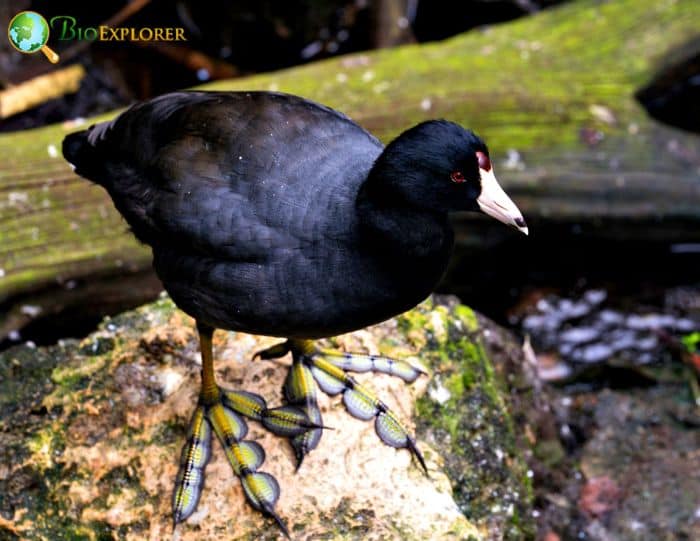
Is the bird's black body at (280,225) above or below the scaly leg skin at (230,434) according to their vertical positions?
above

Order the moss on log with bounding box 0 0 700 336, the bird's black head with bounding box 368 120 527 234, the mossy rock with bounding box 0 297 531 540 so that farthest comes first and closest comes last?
1. the moss on log with bounding box 0 0 700 336
2. the mossy rock with bounding box 0 297 531 540
3. the bird's black head with bounding box 368 120 527 234

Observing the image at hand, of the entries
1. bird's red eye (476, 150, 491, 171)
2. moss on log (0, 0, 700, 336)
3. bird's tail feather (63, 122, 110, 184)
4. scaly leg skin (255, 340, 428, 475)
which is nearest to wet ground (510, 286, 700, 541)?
moss on log (0, 0, 700, 336)

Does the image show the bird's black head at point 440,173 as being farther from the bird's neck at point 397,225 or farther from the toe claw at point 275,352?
the toe claw at point 275,352

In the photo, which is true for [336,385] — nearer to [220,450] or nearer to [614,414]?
[220,450]

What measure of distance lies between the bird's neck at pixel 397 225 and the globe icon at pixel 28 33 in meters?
2.03

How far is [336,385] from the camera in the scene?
10.9 feet

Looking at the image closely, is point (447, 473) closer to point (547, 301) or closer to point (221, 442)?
point (221, 442)

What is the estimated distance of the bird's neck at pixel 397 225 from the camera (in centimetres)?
255

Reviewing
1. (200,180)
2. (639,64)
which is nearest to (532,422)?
(200,180)

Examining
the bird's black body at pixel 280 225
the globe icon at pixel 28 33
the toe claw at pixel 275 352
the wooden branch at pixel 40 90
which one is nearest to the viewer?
the bird's black body at pixel 280 225

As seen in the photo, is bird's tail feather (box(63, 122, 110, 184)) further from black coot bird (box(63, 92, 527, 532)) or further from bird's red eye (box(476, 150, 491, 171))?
bird's red eye (box(476, 150, 491, 171))

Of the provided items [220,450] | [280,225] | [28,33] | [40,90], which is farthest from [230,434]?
[40,90]

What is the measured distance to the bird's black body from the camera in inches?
103

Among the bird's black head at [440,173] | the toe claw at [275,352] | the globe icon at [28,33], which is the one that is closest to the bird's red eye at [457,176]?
the bird's black head at [440,173]
